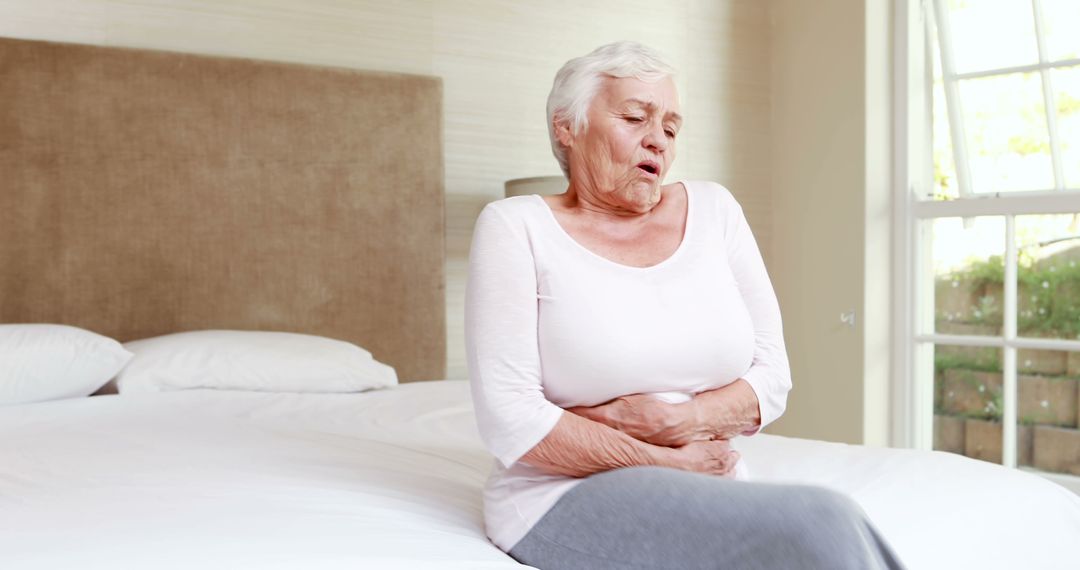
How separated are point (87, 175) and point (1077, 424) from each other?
121 inches

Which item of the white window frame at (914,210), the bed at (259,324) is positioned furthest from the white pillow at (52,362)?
the white window frame at (914,210)

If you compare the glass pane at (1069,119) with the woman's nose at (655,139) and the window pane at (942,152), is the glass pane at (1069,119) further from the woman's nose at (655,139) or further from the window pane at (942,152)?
the woman's nose at (655,139)

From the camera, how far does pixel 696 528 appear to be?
1.12 meters

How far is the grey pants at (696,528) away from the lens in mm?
1042

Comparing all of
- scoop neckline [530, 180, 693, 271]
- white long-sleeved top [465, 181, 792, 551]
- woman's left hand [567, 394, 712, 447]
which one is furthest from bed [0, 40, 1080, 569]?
scoop neckline [530, 180, 693, 271]

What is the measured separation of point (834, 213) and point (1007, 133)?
0.65 metres

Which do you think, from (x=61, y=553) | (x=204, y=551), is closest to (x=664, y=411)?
(x=204, y=551)

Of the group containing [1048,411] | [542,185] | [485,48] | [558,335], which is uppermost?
[485,48]

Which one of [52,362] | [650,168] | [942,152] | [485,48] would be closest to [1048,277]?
[942,152]

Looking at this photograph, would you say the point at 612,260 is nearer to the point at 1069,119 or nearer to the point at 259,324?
the point at 259,324

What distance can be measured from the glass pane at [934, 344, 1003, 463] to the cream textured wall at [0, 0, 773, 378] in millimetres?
857

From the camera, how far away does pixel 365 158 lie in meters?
3.21

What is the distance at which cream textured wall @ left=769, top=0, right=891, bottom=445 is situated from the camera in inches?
147

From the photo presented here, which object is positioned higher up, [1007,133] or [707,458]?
[1007,133]
